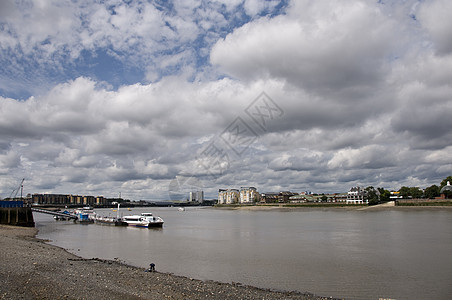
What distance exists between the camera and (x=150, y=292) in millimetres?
18281

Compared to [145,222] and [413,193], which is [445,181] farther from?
[145,222]

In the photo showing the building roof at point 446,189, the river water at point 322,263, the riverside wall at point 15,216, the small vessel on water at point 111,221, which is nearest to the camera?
the river water at point 322,263

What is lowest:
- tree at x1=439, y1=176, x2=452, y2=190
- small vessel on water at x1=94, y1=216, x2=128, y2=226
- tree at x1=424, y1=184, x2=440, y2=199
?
small vessel on water at x1=94, y1=216, x2=128, y2=226

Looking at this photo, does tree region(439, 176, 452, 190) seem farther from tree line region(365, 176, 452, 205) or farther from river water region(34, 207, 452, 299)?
river water region(34, 207, 452, 299)

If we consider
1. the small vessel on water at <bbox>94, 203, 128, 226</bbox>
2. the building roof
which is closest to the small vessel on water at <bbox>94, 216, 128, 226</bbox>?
the small vessel on water at <bbox>94, 203, 128, 226</bbox>

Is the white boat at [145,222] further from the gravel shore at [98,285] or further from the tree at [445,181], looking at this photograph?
the tree at [445,181]

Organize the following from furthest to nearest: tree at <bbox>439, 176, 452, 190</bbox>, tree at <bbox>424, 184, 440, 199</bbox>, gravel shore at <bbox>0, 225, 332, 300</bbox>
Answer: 1. tree at <bbox>439, 176, 452, 190</bbox>
2. tree at <bbox>424, 184, 440, 199</bbox>
3. gravel shore at <bbox>0, 225, 332, 300</bbox>

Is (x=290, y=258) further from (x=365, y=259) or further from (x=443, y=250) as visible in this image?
(x=443, y=250)

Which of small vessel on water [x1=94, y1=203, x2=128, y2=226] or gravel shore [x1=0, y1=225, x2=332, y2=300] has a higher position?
gravel shore [x1=0, y1=225, x2=332, y2=300]

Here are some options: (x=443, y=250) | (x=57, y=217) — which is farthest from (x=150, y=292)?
(x=57, y=217)

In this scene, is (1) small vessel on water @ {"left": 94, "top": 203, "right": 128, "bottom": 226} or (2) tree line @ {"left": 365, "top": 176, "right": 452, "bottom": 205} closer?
(1) small vessel on water @ {"left": 94, "top": 203, "right": 128, "bottom": 226}

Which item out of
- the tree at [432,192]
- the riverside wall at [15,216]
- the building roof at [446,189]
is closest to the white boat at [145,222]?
the riverside wall at [15,216]

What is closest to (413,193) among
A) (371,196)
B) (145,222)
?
(371,196)

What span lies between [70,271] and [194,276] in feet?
28.1
